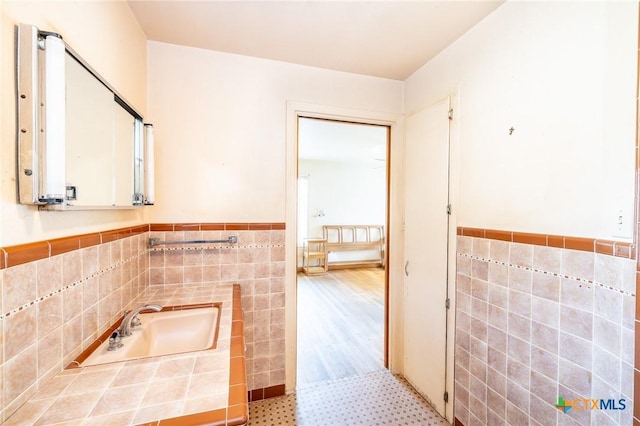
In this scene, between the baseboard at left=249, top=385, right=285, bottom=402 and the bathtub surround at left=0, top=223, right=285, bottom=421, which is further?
the baseboard at left=249, top=385, right=285, bottom=402

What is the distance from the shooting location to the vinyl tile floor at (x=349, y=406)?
1.76m

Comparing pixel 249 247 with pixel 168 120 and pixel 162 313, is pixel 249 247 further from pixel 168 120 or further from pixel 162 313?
pixel 168 120

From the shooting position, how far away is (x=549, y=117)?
119cm

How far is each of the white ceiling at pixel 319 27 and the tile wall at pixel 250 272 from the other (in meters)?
1.21

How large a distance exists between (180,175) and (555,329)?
2.19m

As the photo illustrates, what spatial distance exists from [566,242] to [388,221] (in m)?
1.28

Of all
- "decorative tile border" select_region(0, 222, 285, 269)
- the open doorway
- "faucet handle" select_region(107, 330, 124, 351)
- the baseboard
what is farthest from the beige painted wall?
the baseboard

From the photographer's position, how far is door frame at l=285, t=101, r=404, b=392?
6.63ft

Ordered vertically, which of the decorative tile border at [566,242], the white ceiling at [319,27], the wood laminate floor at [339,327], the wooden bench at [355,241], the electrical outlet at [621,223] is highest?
the white ceiling at [319,27]

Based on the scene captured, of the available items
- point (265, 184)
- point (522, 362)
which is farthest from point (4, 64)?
point (522, 362)

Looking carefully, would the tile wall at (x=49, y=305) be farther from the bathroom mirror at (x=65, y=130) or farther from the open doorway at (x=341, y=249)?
the open doorway at (x=341, y=249)

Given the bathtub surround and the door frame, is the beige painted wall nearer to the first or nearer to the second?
the bathtub surround

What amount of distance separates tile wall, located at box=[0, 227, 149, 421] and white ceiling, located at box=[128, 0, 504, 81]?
4.15ft

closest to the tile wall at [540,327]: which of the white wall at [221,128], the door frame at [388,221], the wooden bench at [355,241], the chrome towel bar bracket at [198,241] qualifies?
the door frame at [388,221]
